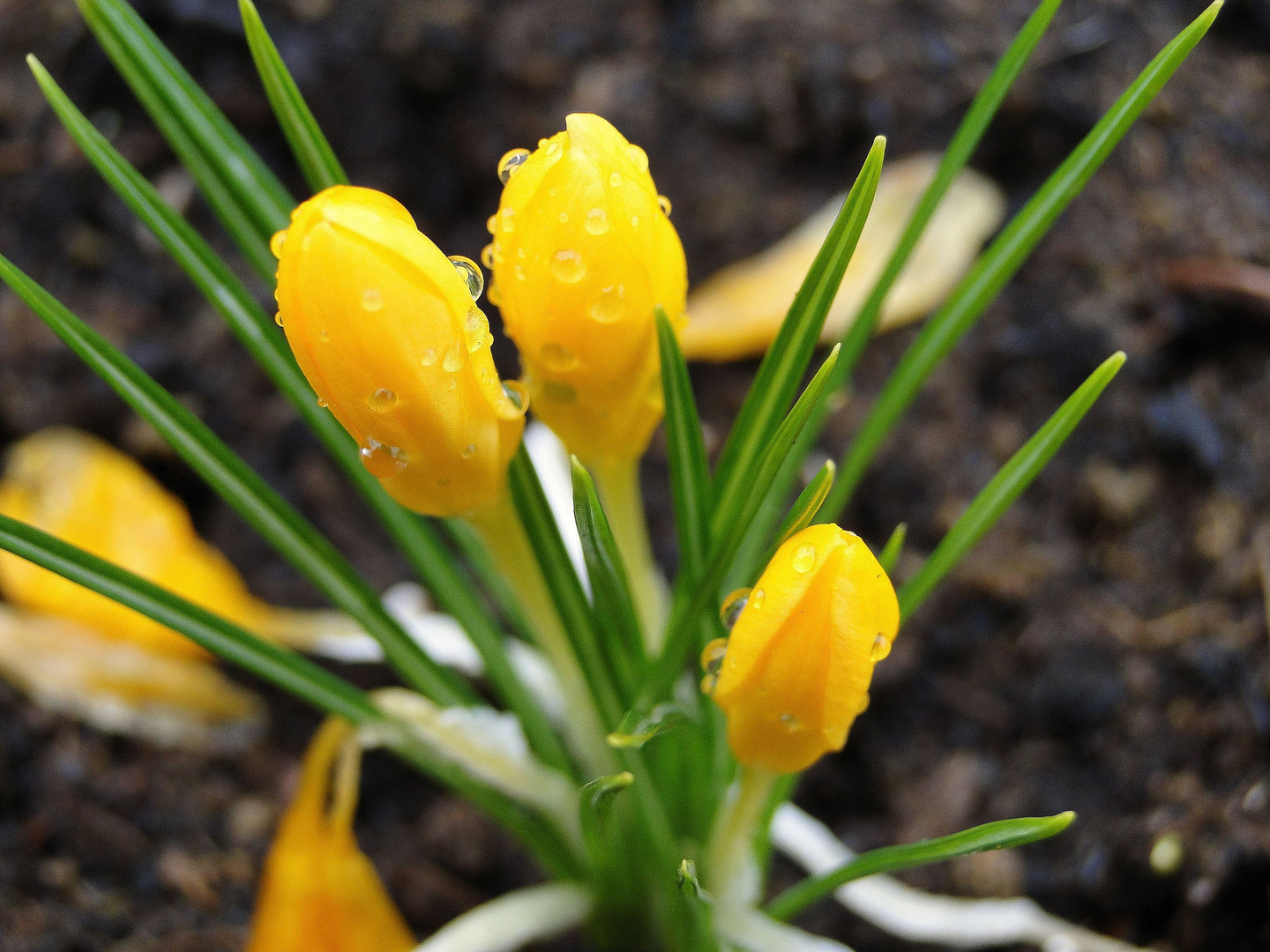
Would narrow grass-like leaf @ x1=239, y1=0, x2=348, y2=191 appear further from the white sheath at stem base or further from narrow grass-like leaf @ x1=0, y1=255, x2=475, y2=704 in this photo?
the white sheath at stem base

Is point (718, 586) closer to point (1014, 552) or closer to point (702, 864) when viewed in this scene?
point (702, 864)

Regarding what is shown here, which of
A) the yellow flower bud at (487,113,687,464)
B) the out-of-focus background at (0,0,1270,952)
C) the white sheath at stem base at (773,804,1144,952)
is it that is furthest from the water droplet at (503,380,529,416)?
the out-of-focus background at (0,0,1270,952)

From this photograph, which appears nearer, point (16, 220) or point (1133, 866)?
point (1133, 866)

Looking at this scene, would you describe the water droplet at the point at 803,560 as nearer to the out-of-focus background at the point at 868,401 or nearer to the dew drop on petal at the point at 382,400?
the dew drop on petal at the point at 382,400

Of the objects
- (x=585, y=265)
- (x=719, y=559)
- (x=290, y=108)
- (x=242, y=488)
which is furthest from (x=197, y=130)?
(x=719, y=559)

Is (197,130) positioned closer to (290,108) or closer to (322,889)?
(290,108)

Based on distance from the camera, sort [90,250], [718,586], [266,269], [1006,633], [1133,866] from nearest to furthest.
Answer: [718,586] → [266,269] → [1133,866] → [1006,633] → [90,250]

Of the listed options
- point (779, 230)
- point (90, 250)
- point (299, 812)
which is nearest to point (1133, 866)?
point (299, 812)
